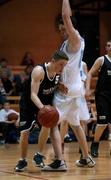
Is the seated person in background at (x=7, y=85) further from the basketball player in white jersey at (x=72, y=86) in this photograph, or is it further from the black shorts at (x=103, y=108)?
the basketball player in white jersey at (x=72, y=86)

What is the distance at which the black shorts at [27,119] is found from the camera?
6.54 metres

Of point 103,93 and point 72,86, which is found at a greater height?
point 72,86

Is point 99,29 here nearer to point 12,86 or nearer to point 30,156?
point 12,86

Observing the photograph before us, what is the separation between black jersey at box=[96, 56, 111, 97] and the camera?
8.27 meters

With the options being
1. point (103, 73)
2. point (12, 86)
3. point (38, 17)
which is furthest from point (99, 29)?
point (103, 73)

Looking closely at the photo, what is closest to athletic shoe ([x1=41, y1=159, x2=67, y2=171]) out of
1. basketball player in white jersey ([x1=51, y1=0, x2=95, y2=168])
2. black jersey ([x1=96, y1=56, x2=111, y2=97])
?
basketball player in white jersey ([x1=51, y1=0, x2=95, y2=168])

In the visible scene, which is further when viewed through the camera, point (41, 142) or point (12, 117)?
point (12, 117)

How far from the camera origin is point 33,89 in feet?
20.7

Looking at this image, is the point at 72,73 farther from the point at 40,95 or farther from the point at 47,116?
the point at 47,116

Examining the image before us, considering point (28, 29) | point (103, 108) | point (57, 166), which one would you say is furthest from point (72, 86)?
point (28, 29)

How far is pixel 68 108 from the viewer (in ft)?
22.3

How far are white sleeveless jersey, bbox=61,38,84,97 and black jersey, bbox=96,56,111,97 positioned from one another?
1.53m

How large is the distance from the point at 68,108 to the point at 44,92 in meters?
0.45

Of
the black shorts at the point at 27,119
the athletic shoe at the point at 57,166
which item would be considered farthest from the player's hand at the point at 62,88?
the athletic shoe at the point at 57,166
